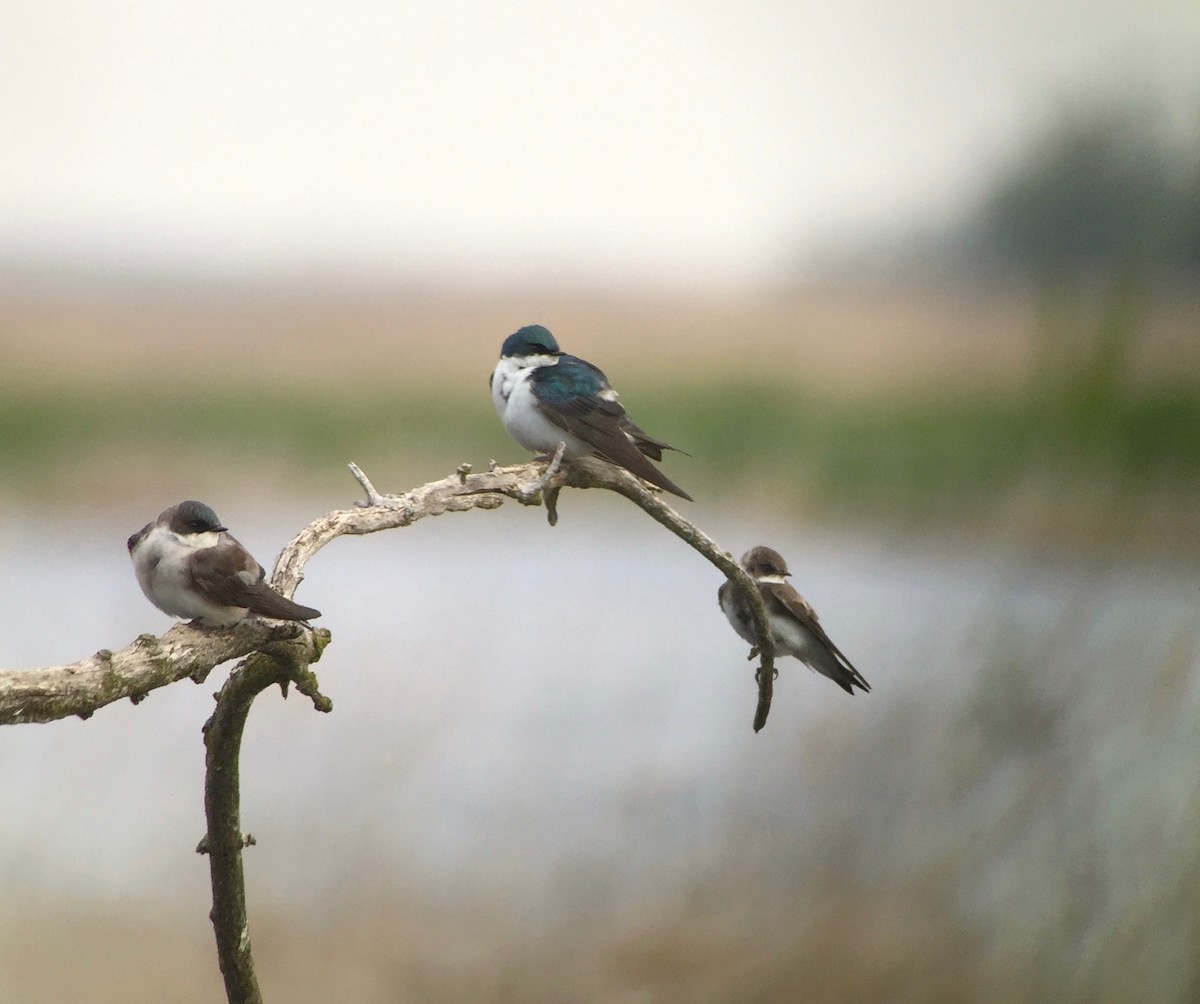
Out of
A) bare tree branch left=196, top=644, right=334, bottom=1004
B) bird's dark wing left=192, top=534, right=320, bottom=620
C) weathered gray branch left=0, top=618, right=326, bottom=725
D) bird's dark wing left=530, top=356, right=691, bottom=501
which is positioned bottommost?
bare tree branch left=196, top=644, right=334, bottom=1004

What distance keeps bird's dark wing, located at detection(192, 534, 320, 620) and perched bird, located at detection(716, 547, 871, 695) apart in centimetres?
92

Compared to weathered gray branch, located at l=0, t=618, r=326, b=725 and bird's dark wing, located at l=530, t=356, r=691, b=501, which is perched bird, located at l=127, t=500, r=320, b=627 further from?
bird's dark wing, located at l=530, t=356, r=691, b=501

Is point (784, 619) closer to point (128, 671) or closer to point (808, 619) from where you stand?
point (808, 619)

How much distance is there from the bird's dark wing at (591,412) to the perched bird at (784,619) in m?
0.31

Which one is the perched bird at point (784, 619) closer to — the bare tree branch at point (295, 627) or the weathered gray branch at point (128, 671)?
the bare tree branch at point (295, 627)

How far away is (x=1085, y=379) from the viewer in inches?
137

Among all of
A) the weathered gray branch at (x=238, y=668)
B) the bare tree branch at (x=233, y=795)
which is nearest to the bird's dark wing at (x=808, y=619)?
the weathered gray branch at (x=238, y=668)

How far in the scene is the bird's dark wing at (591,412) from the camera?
82.4 inches

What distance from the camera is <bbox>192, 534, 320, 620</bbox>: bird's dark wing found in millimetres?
1413

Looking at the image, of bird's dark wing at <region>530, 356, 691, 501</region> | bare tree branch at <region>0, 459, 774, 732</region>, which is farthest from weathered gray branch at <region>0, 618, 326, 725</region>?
bird's dark wing at <region>530, 356, 691, 501</region>

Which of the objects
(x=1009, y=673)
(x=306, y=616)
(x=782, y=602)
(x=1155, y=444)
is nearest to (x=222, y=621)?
(x=306, y=616)

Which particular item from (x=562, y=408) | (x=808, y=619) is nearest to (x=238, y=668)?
(x=562, y=408)

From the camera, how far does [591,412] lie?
2158 millimetres

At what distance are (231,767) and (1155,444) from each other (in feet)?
9.76
